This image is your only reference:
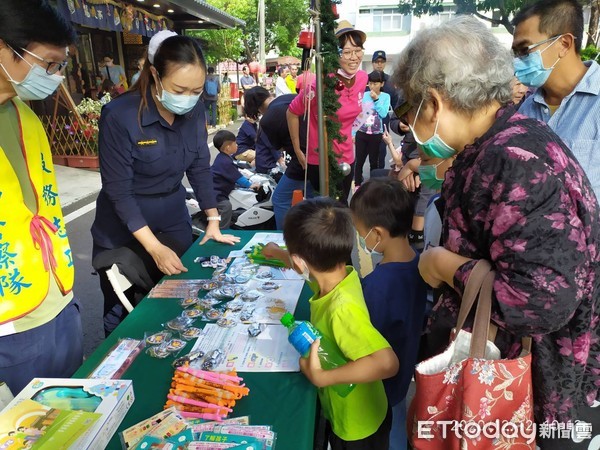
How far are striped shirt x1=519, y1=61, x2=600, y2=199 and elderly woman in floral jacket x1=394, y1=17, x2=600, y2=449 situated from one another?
921 millimetres

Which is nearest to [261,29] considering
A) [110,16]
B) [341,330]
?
[110,16]

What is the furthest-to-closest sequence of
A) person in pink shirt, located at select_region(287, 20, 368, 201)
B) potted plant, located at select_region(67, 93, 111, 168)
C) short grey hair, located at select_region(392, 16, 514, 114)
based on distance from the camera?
potted plant, located at select_region(67, 93, 111, 168), person in pink shirt, located at select_region(287, 20, 368, 201), short grey hair, located at select_region(392, 16, 514, 114)

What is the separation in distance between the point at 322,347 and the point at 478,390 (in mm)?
494

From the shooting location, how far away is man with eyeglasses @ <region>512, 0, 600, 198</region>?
1747mm

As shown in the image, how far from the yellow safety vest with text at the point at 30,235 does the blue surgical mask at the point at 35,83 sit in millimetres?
59

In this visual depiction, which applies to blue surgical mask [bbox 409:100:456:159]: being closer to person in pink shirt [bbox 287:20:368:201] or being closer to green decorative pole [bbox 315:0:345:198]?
green decorative pole [bbox 315:0:345:198]

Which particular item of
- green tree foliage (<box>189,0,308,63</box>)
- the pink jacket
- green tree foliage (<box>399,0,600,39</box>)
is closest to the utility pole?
green tree foliage (<box>189,0,308,63</box>)

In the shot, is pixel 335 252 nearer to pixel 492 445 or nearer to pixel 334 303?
pixel 334 303

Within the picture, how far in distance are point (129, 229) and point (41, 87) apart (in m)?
0.67

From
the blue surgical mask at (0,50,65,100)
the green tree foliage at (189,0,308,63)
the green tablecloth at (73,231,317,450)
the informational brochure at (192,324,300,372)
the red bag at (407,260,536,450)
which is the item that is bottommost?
the green tablecloth at (73,231,317,450)

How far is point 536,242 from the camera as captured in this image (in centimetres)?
88

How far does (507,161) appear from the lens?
905 millimetres

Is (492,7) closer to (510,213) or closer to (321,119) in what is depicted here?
(321,119)

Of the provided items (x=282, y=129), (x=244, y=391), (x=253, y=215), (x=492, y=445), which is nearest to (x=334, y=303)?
(x=244, y=391)
